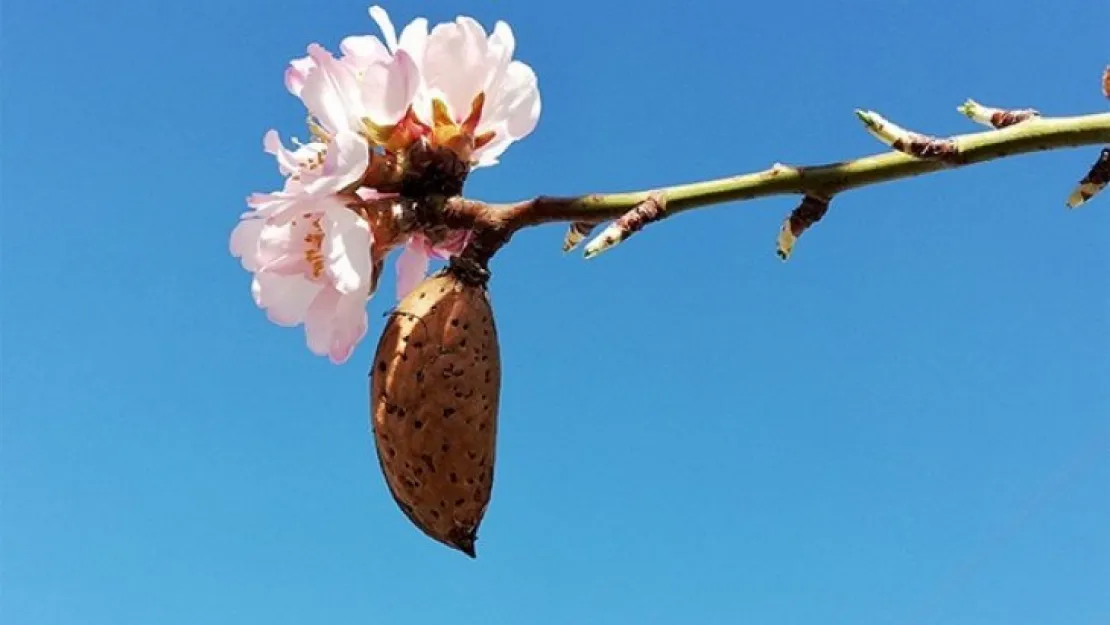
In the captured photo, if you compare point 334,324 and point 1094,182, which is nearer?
point 1094,182

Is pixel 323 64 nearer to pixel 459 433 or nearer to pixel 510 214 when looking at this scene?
pixel 510 214

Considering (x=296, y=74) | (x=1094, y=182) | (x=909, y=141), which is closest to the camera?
(x=909, y=141)

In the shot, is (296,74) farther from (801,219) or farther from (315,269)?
(801,219)

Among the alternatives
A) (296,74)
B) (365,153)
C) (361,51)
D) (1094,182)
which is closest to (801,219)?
(1094,182)

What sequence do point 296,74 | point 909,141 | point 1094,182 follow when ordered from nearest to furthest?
point 909,141
point 1094,182
point 296,74

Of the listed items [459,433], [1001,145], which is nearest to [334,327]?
[459,433]

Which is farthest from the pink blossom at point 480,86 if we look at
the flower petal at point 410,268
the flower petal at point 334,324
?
the flower petal at point 334,324
